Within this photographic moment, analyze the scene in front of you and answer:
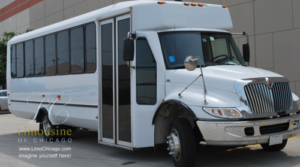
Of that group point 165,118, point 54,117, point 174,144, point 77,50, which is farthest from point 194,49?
point 54,117

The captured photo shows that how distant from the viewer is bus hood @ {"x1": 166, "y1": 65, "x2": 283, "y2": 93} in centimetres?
562

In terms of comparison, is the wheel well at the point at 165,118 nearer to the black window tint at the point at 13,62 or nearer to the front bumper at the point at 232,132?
the front bumper at the point at 232,132

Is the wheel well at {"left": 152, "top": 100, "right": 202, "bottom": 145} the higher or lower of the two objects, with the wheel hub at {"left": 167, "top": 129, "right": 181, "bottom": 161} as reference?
higher

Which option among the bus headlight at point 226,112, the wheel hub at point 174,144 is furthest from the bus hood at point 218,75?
the wheel hub at point 174,144

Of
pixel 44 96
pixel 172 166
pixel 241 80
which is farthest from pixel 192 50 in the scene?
pixel 44 96

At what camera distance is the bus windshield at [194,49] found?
6.45 m

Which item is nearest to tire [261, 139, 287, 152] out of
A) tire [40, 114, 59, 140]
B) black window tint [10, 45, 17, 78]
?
tire [40, 114, 59, 140]

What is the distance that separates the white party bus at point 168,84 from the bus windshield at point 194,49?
2 centimetres

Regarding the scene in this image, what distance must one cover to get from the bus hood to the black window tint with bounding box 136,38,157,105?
36 centimetres

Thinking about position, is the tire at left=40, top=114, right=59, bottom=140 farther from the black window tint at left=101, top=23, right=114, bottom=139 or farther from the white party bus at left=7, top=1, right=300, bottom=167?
the black window tint at left=101, top=23, right=114, bottom=139

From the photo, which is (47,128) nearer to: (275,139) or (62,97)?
(62,97)

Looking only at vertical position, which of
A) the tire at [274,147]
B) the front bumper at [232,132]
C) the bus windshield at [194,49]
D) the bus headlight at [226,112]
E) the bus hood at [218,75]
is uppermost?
the bus windshield at [194,49]

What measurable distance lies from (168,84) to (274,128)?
1.92m

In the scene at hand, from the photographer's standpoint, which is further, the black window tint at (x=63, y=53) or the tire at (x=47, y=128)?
the tire at (x=47, y=128)
